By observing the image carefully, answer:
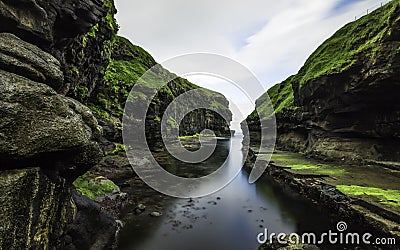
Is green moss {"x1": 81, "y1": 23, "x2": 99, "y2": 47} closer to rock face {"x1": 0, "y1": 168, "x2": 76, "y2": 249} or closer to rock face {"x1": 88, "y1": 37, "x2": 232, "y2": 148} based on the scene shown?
rock face {"x1": 88, "y1": 37, "x2": 232, "y2": 148}

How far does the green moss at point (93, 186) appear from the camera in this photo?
65.1ft

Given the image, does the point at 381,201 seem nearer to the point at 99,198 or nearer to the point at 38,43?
the point at 99,198

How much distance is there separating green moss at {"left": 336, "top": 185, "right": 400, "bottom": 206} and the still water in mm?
2760

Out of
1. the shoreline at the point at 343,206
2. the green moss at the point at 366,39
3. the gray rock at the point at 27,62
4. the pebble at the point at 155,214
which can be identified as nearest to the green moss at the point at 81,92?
the pebble at the point at 155,214

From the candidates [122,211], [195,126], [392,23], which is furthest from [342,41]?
[195,126]

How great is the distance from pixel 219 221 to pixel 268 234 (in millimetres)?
4138

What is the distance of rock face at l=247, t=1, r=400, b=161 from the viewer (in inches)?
998

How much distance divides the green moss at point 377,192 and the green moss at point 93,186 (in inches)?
799

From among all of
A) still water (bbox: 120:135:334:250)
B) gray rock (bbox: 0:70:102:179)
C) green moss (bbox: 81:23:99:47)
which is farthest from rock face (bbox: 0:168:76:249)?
green moss (bbox: 81:23:99:47)

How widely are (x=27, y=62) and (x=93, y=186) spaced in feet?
48.4

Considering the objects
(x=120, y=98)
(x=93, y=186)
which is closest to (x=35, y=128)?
(x=93, y=186)

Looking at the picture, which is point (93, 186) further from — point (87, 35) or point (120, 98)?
point (120, 98)

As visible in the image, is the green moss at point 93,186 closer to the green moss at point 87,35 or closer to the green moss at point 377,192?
the green moss at point 87,35

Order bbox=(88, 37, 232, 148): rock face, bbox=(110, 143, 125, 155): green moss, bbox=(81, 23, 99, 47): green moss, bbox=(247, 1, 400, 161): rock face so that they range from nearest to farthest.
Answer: bbox=(247, 1, 400, 161): rock face, bbox=(81, 23, 99, 47): green moss, bbox=(110, 143, 125, 155): green moss, bbox=(88, 37, 232, 148): rock face
